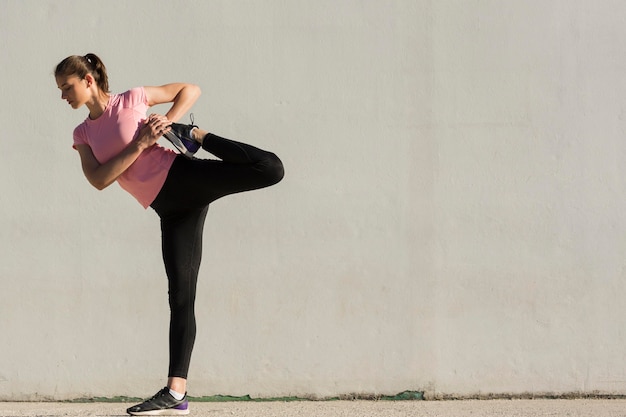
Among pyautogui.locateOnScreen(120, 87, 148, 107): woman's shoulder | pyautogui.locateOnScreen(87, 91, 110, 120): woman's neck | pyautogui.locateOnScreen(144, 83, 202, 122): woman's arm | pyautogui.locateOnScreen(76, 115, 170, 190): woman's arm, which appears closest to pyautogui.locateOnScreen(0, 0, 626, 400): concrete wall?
pyautogui.locateOnScreen(144, 83, 202, 122): woman's arm

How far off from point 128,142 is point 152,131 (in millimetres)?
139

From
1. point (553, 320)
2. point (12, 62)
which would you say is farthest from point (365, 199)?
point (12, 62)

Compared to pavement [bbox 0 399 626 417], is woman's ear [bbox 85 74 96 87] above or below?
above

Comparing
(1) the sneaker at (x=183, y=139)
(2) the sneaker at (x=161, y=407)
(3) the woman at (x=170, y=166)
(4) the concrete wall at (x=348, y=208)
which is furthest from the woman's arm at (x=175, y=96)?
(2) the sneaker at (x=161, y=407)

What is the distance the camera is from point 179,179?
13.9 ft

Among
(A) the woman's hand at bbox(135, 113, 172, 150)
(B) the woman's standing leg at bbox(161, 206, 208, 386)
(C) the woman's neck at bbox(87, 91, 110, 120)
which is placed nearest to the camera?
(A) the woman's hand at bbox(135, 113, 172, 150)

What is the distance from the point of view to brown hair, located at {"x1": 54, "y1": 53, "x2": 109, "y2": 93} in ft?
13.6

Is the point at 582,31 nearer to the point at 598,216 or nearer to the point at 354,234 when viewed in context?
the point at 598,216

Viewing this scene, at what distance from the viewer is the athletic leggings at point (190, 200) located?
413cm

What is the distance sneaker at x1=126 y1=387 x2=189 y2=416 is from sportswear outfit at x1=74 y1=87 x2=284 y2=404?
4.1 inches

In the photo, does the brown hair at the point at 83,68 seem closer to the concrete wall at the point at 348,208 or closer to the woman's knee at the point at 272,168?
the woman's knee at the point at 272,168

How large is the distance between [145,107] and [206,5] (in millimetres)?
1143

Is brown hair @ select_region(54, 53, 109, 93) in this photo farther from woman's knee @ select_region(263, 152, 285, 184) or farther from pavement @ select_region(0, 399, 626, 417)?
pavement @ select_region(0, 399, 626, 417)

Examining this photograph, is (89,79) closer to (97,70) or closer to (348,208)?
(97,70)
